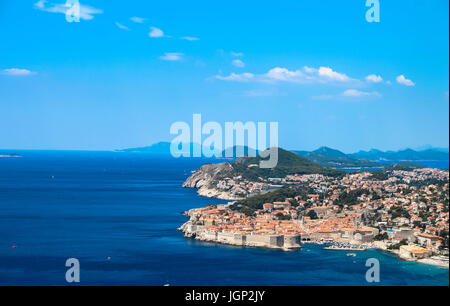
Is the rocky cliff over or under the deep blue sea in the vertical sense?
over

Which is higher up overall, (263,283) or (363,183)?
(363,183)

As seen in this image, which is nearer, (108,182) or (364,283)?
(364,283)

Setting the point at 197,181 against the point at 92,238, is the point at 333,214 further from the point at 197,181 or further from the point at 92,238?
the point at 197,181

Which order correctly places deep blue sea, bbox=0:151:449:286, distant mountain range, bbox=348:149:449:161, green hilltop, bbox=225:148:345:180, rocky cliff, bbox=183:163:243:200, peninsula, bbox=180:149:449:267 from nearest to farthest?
deep blue sea, bbox=0:151:449:286
peninsula, bbox=180:149:449:267
rocky cliff, bbox=183:163:243:200
green hilltop, bbox=225:148:345:180
distant mountain range, bbox=348:149:449:161

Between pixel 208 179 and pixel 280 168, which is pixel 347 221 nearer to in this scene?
pixel 208 179

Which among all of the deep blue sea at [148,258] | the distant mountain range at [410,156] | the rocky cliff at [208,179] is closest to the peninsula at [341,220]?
the deep blue sea at [148,258]

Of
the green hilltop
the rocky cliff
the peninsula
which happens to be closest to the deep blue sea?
the peninsula

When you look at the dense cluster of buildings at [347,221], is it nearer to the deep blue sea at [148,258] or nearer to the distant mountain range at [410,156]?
the deep blue sea at [148,258]

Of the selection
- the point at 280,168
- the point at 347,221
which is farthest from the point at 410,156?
the point at 347,221

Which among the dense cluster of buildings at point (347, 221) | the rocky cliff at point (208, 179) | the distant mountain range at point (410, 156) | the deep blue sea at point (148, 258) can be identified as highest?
the distant mountain range at point (410, 156)

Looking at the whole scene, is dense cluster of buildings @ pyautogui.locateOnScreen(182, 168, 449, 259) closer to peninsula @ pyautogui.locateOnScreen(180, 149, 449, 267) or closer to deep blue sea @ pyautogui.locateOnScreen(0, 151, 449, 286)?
peninsula @ pyautogui.locateOnScreen(180, 149, 449, 267)
